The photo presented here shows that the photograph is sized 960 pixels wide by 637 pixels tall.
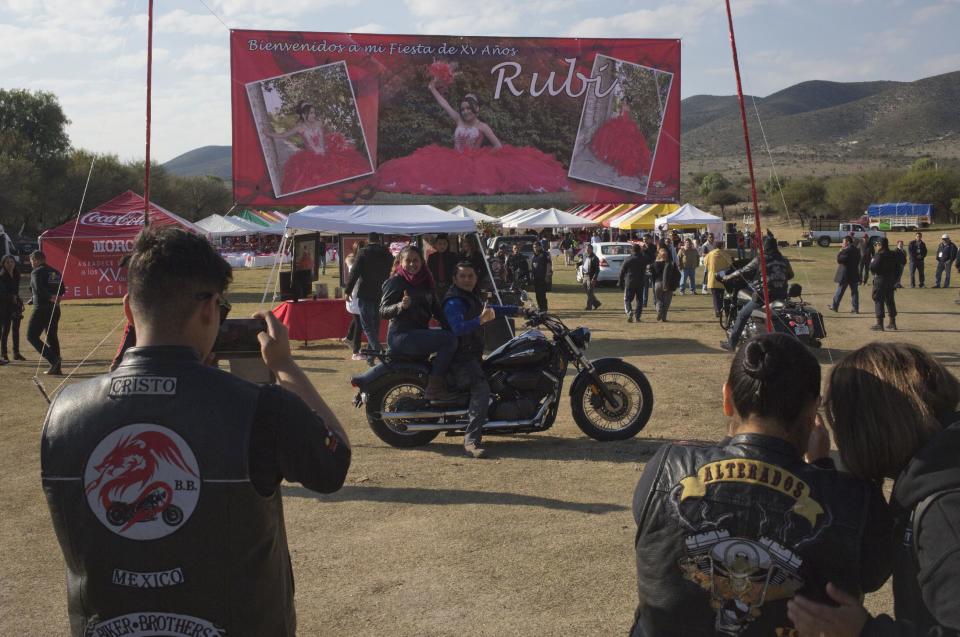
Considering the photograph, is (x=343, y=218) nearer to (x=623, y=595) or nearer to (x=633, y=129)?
(x=633, y=129)

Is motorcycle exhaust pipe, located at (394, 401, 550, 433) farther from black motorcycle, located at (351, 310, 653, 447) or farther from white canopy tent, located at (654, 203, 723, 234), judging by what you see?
white canopy tent, located at (654, 203, 723, 234)

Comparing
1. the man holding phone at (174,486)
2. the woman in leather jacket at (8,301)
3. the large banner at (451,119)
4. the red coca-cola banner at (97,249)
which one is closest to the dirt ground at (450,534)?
the man holding phone at (174,486)

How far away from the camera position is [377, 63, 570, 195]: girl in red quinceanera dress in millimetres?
15977

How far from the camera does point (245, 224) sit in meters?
39.2

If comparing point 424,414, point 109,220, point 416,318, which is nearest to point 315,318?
point 416,318

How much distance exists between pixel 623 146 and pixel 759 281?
13.3 ft

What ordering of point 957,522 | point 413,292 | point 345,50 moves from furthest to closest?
1. point 345,50
2. point 413,292
3. point 957,522

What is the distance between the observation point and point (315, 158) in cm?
1566

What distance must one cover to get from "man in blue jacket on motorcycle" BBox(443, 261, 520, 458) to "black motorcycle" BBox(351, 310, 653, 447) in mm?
152

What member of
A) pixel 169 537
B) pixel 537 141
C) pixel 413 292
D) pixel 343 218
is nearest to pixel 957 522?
pixel 169 537

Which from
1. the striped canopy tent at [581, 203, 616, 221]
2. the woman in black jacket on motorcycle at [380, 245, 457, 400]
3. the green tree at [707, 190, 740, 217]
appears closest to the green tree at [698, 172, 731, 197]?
the green tree at [707, 190, 740, 217]

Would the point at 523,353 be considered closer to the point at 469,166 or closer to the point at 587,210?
the point at 469,166

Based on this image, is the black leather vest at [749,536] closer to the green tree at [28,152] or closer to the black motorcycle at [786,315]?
the black motorcycle at [786,315]

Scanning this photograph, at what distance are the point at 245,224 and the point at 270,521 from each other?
38698 millimetres
